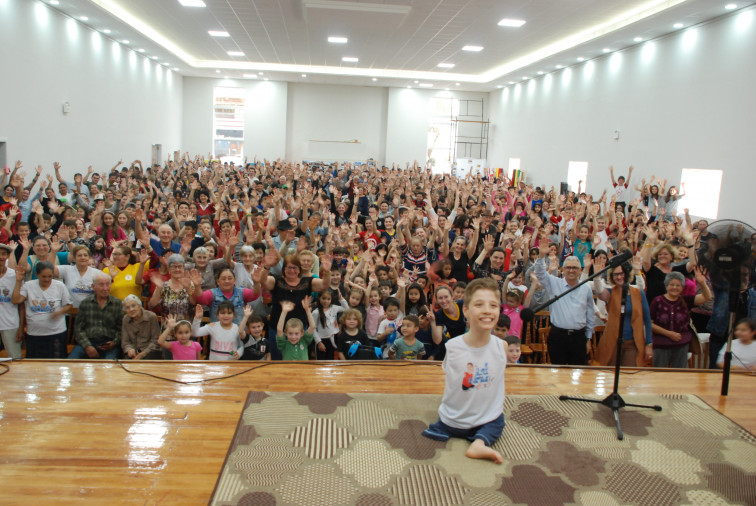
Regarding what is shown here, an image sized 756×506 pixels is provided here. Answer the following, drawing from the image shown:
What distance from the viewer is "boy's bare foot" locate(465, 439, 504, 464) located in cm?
270

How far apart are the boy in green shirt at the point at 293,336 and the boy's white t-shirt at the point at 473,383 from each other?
67.7 inches

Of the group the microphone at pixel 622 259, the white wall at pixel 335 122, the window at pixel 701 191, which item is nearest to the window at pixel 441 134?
the white wall at pixel 335 122

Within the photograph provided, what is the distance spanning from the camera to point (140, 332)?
14.3 feet

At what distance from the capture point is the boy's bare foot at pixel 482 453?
2.70 metres

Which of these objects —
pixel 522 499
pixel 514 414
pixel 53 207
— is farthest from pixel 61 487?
pixel 53 207

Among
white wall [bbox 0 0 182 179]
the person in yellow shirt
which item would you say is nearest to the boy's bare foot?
the person in yellow shirt

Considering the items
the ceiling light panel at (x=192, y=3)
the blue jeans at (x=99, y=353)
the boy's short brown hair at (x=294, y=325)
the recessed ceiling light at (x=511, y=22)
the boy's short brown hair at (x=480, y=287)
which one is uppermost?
the recessed ceiling light at (x=511, y=22)

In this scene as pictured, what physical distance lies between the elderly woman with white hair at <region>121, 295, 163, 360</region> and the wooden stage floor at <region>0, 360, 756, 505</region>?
484 mm

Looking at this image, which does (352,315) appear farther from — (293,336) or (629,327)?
(629,327)

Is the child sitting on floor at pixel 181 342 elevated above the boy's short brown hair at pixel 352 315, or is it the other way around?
the boy's short brown hair at pixel 352 315

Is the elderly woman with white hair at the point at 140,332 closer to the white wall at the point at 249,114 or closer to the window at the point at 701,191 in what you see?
the window at the point at 701,191

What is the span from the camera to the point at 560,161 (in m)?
15.7

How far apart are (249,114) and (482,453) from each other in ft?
67.4

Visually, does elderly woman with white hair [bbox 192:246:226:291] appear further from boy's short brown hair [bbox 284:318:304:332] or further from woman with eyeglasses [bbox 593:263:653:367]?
woman with eyeglasses [bbox 593:263:653:367]
